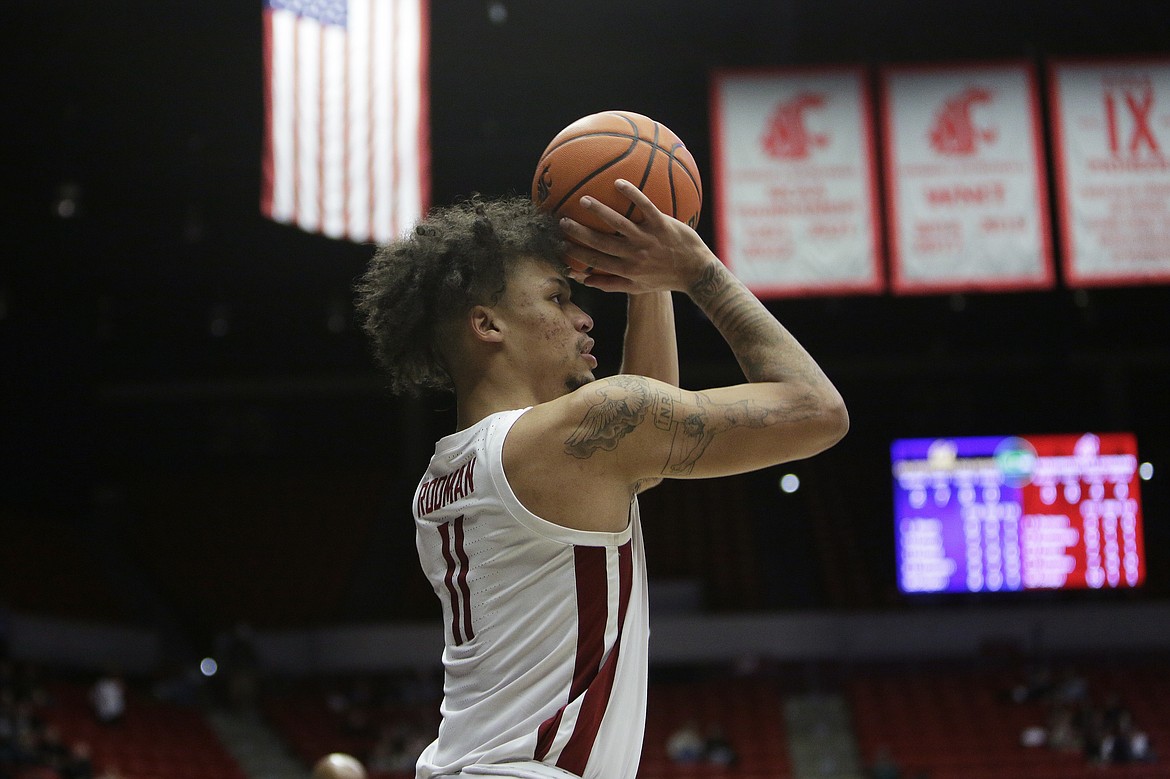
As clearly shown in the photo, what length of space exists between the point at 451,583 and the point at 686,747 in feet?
42.4

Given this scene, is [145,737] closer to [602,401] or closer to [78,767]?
[78,767]

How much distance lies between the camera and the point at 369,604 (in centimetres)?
1895

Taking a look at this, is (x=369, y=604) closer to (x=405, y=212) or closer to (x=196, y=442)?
(x=196, y=442)

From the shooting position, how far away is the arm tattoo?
2.11 metres

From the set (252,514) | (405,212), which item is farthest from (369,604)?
(405,212)

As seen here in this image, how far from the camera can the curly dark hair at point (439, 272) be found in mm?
2340

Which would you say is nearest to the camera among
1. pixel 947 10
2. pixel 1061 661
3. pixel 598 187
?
pixel 598 187

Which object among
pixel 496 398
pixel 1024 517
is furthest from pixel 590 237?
pixel 1024 517

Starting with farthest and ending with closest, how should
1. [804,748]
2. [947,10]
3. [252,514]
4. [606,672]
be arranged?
[252,514], [804,748], [947,10], [606,672]

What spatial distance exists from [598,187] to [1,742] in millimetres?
11165

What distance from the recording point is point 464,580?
2.23m

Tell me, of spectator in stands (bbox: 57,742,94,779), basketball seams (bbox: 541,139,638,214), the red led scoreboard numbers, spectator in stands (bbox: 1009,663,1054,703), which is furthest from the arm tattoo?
spectator in stands (bbox: 1009,663,1054,703)

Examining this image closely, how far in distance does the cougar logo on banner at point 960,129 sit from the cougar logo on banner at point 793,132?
89 cm

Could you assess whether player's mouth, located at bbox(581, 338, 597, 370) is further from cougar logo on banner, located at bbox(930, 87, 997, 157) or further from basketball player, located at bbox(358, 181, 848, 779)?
cougar logo on banner, located at bbox(930, 87, 997, 157)
